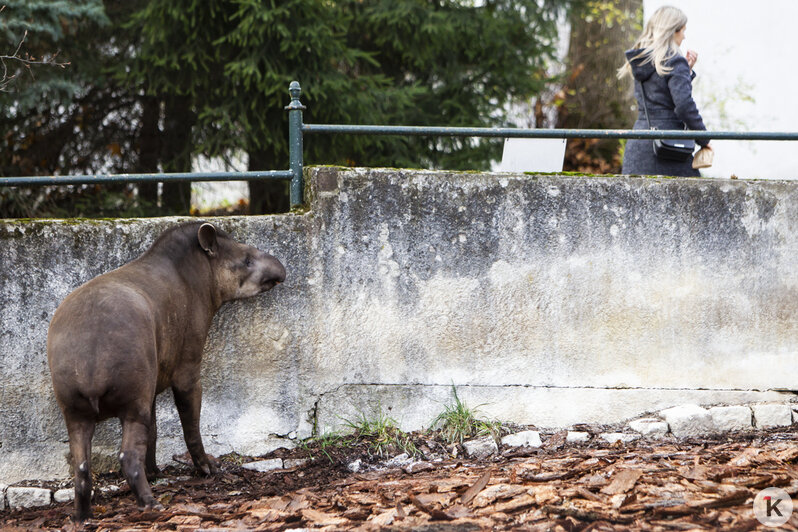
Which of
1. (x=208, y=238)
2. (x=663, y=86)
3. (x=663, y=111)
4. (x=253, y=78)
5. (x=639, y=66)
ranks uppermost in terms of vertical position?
(x=253, y=78)

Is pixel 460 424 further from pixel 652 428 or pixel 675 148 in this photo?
pixel 675 148

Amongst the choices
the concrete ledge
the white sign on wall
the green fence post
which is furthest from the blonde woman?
the green fence post

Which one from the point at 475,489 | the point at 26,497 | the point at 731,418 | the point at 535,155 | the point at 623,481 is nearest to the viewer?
the point at 623,481

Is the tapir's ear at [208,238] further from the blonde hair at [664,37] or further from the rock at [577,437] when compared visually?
the blonde hair at [664,37]

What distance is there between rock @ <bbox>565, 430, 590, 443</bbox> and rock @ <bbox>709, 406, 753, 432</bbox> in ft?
2.73

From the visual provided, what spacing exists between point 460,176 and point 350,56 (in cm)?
335

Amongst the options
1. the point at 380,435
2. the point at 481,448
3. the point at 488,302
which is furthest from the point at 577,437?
the point at 380,435

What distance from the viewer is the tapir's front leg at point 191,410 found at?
4.37 meters

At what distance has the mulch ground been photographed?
3.36 metres

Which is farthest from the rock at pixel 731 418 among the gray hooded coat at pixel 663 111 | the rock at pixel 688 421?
the gray hooded coat at pixel 663 111

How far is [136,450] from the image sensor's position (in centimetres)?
378

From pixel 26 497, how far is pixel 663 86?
481cm

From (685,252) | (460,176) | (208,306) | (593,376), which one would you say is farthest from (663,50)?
(208,306)

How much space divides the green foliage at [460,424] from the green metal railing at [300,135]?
1.59 m
